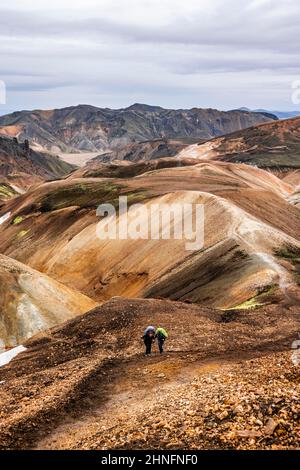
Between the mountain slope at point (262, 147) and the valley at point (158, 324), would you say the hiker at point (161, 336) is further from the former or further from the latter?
the mountain slope at point (262, 147)

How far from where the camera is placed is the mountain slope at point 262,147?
500 ft

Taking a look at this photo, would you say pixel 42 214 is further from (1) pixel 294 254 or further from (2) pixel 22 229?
(1) pixel 294 254

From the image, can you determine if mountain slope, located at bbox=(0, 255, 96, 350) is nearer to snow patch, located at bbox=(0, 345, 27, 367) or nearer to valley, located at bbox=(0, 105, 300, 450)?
valley, located at bbox=(0, 105, 300, 450)

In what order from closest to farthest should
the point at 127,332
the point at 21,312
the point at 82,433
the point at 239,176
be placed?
the point at 82,433
the point at 127,332
the point at 21,312
the point at 239,176

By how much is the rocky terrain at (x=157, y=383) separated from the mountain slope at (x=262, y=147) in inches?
4875

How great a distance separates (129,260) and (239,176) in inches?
1889

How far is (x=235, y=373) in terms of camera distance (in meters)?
17.9

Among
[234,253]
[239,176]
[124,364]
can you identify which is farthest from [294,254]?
[239,176]

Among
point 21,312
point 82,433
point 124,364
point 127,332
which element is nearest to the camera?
point 82,433

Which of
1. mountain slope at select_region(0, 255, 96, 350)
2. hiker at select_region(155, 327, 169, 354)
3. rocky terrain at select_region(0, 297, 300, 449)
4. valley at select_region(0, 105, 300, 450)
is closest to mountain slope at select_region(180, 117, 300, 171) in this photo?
valley at select_region(0, 105, 300, 450)

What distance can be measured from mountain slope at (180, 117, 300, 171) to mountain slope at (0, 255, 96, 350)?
11186 centimetres

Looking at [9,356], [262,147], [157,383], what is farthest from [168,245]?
[262,147]

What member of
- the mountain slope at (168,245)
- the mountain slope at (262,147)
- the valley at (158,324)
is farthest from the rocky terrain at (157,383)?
the mountain slope at (262,147)

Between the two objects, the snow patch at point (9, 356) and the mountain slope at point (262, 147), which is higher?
the mountain slope at point (262, 147)
